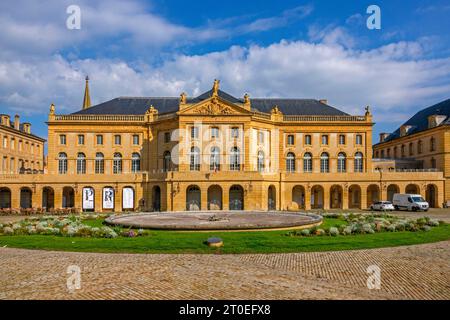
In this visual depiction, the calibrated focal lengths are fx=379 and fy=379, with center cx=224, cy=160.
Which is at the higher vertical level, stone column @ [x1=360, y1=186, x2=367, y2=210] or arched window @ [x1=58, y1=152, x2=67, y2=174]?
Answer: arched window @ [x1=58, y1=152, x2=67, y2=174]

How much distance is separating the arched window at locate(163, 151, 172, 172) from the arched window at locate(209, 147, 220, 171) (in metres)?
5.67

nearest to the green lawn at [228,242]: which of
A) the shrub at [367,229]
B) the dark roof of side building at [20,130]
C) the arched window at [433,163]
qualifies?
the shrub at [367,229]

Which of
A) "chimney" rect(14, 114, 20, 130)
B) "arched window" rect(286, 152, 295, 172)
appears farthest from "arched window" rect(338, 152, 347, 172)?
"chimney" rect(14, 114, 20, 130)

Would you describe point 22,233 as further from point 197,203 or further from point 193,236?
point 197,203

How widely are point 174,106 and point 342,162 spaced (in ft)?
82.9

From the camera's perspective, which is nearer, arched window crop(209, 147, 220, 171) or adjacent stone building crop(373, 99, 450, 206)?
arched window crop(209, 147, 220, 171)

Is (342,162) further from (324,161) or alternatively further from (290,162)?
(290,162)

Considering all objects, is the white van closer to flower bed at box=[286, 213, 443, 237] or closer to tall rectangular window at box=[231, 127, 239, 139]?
flower bed at box=[286, 213, 443, 237]

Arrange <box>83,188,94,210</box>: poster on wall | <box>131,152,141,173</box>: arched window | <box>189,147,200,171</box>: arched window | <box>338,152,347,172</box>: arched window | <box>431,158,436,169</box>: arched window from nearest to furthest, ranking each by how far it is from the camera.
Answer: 1. <box>83,188,94,210</box>: poster on wall
2. <box>189,147,200,171</box>: arched window
3. <box>131,152,141,173</box>: arched window
4. <box>338,152,347,172</box>: arched window
5. <box>431,158,436,169</box>: arched window

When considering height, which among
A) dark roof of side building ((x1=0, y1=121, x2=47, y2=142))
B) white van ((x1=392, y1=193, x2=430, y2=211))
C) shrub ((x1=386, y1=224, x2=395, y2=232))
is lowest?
white van ((x1=392, y1=193, x2=430, y2=211))

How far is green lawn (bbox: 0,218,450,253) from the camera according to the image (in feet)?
53.8

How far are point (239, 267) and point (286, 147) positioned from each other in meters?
40.7
